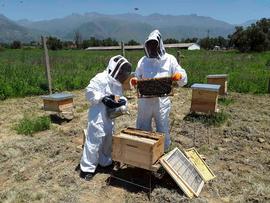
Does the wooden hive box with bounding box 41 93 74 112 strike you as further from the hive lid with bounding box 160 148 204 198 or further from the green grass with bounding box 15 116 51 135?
the hive lid with bounding box 160 148 204 198

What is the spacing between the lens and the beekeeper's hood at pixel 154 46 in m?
5.15

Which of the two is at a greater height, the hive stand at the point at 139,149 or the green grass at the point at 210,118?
the hive stand at the point at 139,149

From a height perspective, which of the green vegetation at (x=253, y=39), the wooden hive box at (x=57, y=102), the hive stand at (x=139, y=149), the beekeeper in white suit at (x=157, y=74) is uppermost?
the beekeeper in white suit at (x=157, y=74)

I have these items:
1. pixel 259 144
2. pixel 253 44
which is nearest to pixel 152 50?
pixel 259 144

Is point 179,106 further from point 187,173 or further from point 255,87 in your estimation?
point 187,173

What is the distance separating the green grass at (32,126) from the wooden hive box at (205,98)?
12.0 ft

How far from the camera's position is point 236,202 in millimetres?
4617

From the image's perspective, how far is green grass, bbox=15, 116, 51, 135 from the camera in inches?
298

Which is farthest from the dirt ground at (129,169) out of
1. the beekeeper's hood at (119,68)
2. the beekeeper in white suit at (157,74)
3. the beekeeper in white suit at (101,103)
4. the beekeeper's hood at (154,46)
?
the beekeeper's hood at (154,46)

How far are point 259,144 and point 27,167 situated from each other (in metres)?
4.56

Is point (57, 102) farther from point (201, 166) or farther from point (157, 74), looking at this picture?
point (201, 166)

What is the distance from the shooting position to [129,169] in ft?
17.8

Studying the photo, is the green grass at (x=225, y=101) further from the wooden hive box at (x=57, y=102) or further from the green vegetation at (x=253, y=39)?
the green vegetation at (x=253, y=39)

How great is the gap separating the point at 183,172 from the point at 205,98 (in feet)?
12.7
